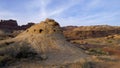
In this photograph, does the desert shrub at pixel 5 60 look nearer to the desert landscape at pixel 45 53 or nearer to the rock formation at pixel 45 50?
the desert landscape at pixel 45 53

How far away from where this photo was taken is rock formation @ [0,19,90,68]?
62.6ft

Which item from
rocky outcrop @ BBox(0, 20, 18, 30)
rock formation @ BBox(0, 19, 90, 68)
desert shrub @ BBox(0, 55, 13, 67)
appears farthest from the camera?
rocky outcrop @ BBox(0, 20, 18, 30)

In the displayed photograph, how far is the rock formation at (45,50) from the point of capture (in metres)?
19.1

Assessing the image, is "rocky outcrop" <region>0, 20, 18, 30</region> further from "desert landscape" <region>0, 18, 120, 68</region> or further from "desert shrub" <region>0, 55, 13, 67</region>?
"desert shrub" <region>0, 55, 13, 67</region>

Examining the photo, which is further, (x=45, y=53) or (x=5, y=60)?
(x=45, y=53)

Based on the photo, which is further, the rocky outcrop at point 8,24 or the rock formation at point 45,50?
the rocky outcrop at point 8,24

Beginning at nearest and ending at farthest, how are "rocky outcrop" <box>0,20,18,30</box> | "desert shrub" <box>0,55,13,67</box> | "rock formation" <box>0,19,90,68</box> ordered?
"desert shrub" <box>0,55,13,67</box>, "rock formation" <box>0,19,90,68</box>, "rocky outcrop" <box>0,20,18,30</box>

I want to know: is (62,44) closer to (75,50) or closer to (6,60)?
(75,50)

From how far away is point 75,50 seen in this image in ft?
77.9

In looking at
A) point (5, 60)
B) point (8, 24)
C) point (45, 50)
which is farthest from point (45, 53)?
point (8, 24)

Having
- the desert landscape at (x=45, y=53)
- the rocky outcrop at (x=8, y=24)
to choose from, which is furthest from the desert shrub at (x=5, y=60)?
the rocky outcrop at (x=8, y=24)

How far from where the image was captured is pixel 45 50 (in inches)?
876

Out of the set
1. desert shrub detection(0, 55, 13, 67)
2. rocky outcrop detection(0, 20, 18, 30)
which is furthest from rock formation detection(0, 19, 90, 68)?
rocky outcrop detection(0, 20, 18, 30)

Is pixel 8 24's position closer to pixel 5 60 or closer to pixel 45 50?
pixel 45 50
